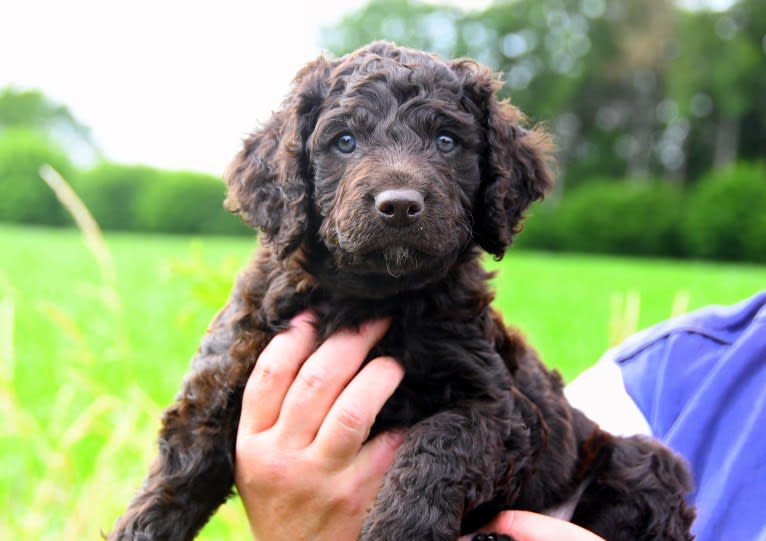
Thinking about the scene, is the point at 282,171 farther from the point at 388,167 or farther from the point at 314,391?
the point at 314,391

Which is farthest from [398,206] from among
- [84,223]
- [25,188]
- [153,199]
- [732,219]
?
[153,199]

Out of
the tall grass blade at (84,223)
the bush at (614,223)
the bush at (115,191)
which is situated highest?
the tall grass blade at (84,223)

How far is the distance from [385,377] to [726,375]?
51.8 inches

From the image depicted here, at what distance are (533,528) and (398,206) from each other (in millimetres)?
1093

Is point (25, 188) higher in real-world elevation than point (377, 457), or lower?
lower

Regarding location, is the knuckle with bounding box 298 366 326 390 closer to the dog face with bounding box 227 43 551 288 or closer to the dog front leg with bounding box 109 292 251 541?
the dog front leg with bounding box 109 292 251 541

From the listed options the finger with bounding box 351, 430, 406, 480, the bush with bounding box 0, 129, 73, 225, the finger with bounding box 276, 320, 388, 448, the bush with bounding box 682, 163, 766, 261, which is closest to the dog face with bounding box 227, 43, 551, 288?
the finger with bounding box 276, 320, 388, 448

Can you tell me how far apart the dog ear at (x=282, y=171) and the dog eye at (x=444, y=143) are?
1.45 ft

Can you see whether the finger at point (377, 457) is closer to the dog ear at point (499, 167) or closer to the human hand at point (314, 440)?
the human hand at point (314, 440)

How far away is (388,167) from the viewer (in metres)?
2.59

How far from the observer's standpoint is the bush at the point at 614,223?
42.0m

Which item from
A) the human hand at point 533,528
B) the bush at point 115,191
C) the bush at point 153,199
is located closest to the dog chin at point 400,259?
the human hand at point 533,528

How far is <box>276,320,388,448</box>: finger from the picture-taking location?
2678 mm

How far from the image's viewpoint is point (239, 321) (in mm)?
2887
